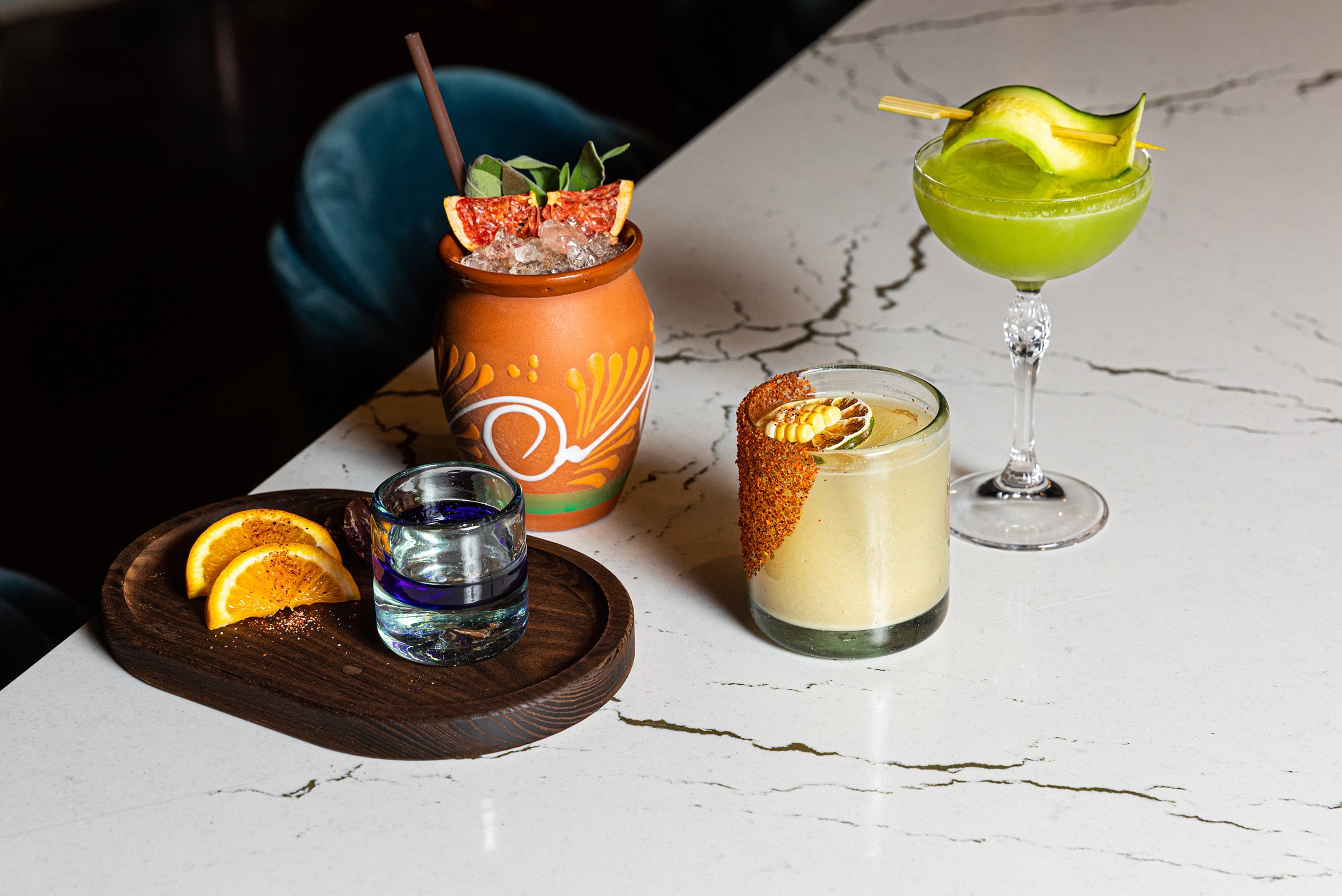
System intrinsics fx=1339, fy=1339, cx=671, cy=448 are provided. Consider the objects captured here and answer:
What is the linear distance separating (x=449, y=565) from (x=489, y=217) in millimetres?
278

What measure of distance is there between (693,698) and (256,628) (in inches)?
11.6

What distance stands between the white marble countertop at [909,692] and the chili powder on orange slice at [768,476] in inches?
3.6

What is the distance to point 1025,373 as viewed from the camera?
102cm

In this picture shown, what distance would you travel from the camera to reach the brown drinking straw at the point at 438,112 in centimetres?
98

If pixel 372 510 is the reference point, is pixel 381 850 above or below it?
below

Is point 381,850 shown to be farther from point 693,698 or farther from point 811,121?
point 811,121

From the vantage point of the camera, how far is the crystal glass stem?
3.34 feet

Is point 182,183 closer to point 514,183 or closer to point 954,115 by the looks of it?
point 514,183

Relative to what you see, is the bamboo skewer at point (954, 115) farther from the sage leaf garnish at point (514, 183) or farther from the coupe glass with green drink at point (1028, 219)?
the sage leaf garnish at point (514, 183)

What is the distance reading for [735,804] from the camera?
0.77 meters

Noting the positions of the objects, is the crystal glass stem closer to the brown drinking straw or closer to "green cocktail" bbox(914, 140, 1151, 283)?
"green cocktail" bbox(914, 140, 1151, 283)

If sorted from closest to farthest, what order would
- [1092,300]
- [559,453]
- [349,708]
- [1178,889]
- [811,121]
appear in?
[1178,889], [349,708], [559,453], [1092,300], [811,121]

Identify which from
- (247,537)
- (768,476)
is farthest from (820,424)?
(247,537)

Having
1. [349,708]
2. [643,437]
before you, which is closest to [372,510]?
[349,708]
